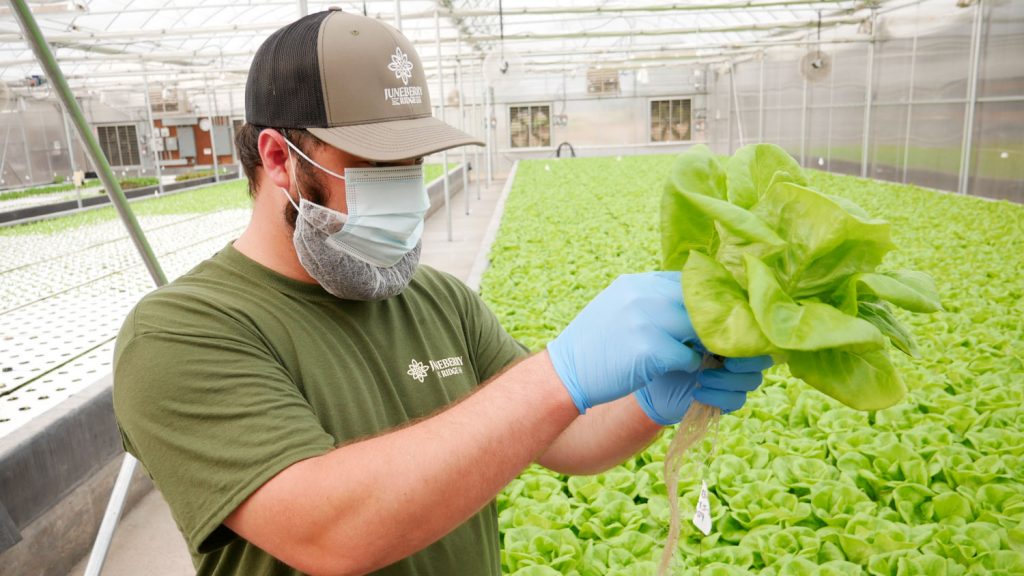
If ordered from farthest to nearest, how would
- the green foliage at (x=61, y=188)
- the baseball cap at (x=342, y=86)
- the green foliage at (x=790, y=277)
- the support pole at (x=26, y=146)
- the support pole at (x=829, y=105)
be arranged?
the support pole at (x=26, y=146) → the support pole at (x=829, y=105) → the green foliage at (x=61, y=188) → the baseball cap at (x=342, y=86) → the green foliage at (x=790, y=277)

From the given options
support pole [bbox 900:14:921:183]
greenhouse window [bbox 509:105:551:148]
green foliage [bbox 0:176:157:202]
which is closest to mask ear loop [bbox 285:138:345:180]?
support pole [bbox 900:14:921:183]

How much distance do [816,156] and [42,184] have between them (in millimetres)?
23359

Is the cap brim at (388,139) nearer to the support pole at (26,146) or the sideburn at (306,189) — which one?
the sideburn at (306,189)

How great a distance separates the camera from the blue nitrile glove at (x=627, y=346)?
1207 mm

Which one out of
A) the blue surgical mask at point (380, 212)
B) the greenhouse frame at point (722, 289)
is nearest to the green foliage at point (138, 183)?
the greenhouse frame at point (722, 289)

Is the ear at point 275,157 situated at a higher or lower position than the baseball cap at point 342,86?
lower

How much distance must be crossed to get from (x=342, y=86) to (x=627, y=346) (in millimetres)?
747

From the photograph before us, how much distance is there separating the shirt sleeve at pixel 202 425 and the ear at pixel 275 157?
1.48ft

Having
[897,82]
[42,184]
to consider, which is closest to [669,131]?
[897,82]

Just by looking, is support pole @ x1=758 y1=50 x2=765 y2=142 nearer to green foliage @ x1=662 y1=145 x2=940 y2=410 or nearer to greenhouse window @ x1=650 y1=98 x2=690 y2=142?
greenhouse window @ x1=650 y1=98 x2=690 y2=142

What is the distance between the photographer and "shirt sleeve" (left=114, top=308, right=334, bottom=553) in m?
1.18

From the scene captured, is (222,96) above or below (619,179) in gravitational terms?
above

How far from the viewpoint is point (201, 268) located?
1.54 m

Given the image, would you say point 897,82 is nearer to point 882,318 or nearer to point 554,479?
point 554,479
